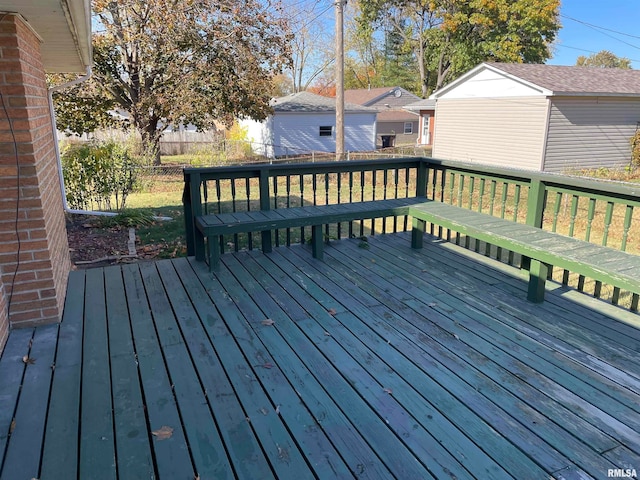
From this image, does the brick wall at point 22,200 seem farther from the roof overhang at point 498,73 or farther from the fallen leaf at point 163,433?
the roof overhang at point 498,73

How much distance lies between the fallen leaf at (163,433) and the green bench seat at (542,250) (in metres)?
2.36

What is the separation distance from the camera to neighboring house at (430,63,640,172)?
545 inches

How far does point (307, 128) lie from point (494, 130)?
9.45m

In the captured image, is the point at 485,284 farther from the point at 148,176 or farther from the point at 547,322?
the point at 148,176

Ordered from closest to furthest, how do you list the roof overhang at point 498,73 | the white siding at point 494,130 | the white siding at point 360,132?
the roof overhang at point 498,73
the white siding at point 494,130
the white siding at point 360,132

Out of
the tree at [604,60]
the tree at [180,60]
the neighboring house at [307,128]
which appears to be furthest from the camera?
the tree at [604,60]

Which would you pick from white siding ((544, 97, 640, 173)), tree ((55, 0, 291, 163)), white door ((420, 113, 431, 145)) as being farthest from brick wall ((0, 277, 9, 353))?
white door ((420, 113, 431, 145))

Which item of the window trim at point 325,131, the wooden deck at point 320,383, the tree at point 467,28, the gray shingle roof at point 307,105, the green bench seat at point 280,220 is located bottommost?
the wooden deck at point 320,383

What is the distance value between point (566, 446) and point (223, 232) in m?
2.73

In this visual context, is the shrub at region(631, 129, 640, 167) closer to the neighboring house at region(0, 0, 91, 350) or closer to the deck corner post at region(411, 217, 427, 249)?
the deck corner post at region(411, 217, 427, 249)

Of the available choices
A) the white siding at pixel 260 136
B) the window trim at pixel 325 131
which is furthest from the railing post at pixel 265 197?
the window trim at pixel 325 131

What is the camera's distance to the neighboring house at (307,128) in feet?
71.2

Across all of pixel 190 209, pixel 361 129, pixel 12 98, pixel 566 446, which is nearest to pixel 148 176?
pixel 190 209

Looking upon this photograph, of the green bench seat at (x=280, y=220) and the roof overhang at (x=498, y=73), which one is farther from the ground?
the roof overhang at (x=498, y=73)
